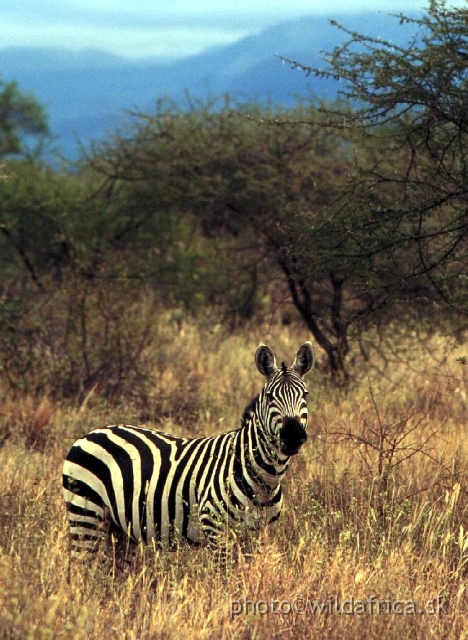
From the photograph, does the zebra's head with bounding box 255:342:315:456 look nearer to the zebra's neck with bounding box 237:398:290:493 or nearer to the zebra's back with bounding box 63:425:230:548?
the zebra's neck with bounding box 237:398:290:493

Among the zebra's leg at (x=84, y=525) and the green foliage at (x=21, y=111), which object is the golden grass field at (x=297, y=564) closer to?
the zebra's leg at (x=84, y=525)

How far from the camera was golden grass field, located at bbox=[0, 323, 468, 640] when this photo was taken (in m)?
4.24

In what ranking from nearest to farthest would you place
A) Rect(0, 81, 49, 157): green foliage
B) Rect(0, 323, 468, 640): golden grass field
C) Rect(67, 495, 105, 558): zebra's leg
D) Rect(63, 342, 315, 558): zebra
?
Rect(0, 323, 468, 640): golden grass field, Rect(63, 342, 315, 558): zebra, Rect(67, 495, 105, 558): zebra's leg, Rect(0, 81, 49, 157): green foliage

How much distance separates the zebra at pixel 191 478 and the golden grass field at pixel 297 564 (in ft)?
0.50

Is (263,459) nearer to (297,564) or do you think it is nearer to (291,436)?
(291,436)

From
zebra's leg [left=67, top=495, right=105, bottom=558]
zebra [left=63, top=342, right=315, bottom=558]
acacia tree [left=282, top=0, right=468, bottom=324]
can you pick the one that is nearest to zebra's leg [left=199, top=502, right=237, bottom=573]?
zebra [left=63, top=342, right=315, bottom=558]

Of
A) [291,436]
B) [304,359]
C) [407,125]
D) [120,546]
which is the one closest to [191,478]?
[120,546]

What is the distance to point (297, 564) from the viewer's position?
16.5 ft

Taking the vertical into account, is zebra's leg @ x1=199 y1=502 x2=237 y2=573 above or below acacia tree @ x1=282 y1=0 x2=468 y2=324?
below

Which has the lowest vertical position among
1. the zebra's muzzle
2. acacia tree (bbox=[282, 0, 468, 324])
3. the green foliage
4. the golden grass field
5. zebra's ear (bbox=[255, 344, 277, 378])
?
the golden grass field

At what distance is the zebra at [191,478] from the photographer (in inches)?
197

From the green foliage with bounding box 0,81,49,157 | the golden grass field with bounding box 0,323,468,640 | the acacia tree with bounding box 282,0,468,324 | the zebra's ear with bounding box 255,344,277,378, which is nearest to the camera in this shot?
the golden grass field with bounding box 0,323,468,640

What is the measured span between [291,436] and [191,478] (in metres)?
0.73

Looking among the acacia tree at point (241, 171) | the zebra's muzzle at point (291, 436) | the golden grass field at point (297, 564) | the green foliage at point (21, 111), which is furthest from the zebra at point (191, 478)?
the green foliage at point (21, 111)
